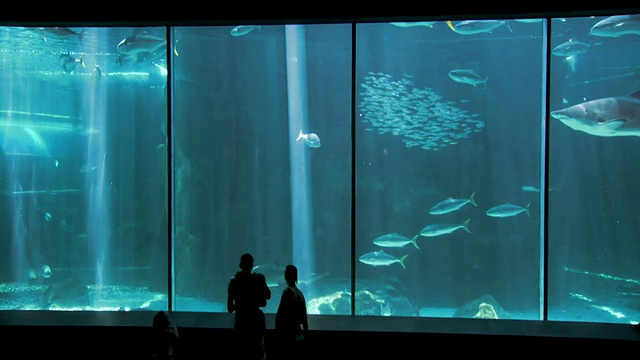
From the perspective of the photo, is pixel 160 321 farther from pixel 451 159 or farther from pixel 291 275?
pixel 451 159

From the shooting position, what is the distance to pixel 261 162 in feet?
41.9

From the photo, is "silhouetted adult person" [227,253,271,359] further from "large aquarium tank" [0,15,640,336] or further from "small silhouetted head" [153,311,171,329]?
"large aquarium tank" [0,15,640,336]

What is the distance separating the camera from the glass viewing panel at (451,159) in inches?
501

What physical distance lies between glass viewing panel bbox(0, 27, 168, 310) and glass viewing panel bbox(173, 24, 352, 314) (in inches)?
52.1

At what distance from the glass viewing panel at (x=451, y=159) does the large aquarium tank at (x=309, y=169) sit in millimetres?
71

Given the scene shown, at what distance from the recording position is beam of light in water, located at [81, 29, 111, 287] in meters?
13.1

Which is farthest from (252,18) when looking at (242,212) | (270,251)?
(270,251)

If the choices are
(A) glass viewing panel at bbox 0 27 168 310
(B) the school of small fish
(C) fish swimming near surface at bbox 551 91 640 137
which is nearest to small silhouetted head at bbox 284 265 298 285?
(C) fish swimming near surface at bbox 551 91 640 137

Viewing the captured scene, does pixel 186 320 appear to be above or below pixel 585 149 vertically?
below

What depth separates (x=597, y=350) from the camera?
3207 mm

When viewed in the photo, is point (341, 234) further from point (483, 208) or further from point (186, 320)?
point (186, 320)

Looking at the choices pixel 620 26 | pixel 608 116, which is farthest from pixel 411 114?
pixel 608 116

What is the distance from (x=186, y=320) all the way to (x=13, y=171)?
12877 mm

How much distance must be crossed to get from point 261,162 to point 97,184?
18.0 ft
